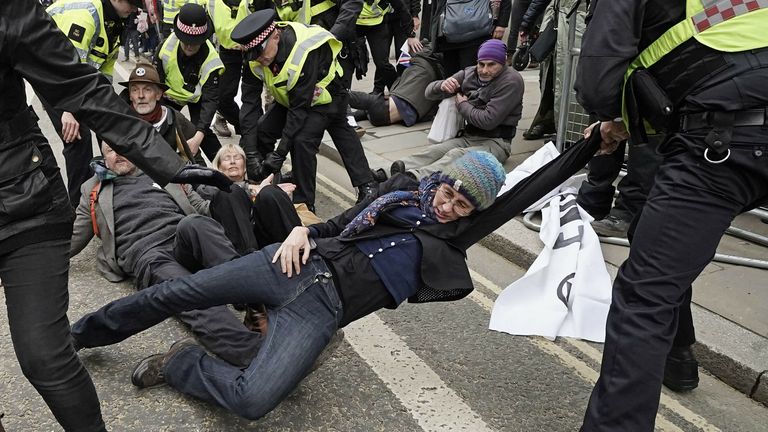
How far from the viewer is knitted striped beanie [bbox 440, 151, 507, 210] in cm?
244

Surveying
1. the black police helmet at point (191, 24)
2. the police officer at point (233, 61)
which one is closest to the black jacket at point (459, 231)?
the black police helmet at point (191, 24)

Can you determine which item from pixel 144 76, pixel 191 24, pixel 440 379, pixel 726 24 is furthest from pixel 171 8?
pixel 726 24

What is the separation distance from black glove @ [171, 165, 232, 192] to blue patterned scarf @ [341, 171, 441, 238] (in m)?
0.54

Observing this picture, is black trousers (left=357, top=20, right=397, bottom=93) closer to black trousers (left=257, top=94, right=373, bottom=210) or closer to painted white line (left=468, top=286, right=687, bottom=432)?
black trousers (left=257, top=94, right=373, bottom=210)

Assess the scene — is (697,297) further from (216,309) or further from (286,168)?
(286,168)

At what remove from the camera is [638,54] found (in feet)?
6.91

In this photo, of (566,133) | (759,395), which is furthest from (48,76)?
(566,133)

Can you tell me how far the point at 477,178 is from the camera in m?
2.43

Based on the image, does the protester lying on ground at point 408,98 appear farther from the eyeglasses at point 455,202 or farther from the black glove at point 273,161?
the eyeglasses at point 455,202

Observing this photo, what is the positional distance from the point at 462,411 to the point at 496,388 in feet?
0.81

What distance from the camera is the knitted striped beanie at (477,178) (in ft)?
7.99

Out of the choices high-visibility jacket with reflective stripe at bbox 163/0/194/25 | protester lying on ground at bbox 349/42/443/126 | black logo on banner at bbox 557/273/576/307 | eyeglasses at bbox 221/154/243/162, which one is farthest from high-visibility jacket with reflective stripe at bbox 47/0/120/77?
black logo on banner at bbox 557/273/576/307

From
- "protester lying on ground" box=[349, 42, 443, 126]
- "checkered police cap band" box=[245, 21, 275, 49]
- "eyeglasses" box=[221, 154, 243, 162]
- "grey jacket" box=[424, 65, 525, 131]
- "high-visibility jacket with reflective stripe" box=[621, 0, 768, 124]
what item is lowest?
"protester lying on ground" box=[349, 42, 443, 126]

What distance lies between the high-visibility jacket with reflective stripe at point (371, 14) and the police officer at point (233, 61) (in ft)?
5.20
